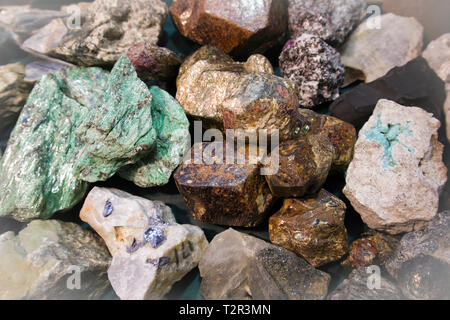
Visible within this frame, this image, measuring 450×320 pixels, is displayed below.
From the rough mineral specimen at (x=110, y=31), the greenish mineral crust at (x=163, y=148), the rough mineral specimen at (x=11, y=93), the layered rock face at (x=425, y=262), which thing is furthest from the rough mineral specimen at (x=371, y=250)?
the rough mineral specimen at (x=11, y=93)

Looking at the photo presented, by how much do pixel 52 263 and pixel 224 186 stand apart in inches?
28.1

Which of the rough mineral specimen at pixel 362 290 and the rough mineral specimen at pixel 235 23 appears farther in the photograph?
the rough mineral specimen at pixel 235 23

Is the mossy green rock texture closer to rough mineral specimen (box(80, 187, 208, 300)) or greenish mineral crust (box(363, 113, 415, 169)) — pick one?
rough mineral specimen (box(80, 187, 208, 300))

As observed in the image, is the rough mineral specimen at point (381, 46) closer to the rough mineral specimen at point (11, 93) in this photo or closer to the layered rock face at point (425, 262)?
the layered rock face at point (425, 262)

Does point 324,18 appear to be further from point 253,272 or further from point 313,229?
point 253,272

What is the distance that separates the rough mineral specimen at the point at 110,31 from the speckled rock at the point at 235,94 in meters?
0.35

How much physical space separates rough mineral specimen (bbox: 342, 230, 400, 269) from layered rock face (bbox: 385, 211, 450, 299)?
0.11ft

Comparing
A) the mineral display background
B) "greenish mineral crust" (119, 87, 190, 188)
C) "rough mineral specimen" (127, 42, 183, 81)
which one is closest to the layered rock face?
the mineral display background

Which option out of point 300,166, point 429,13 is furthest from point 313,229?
point 429,13

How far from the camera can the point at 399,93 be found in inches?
63.0

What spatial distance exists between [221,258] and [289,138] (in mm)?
566

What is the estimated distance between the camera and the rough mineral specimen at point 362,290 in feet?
4.07
